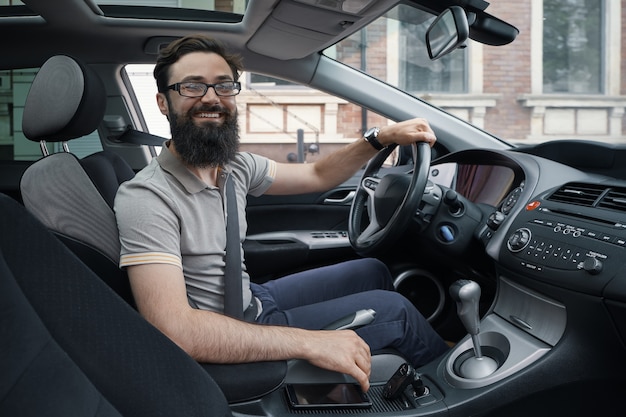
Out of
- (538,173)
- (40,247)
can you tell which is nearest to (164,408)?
(40,247)

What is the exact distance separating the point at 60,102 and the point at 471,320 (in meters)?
1.08

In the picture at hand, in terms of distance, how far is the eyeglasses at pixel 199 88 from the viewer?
5.58 ft

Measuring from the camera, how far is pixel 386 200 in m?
1.98

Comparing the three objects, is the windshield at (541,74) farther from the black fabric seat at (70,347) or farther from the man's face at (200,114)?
the black fabric seat at (70,347)

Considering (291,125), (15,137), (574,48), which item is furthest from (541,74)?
(15,137)

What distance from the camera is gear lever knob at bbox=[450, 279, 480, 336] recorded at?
5.32 ft

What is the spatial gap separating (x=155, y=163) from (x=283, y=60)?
3.55ft

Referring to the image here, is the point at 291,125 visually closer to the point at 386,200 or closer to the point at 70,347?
the point at 386,200

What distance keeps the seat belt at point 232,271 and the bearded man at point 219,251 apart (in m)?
0.02

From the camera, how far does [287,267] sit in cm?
284

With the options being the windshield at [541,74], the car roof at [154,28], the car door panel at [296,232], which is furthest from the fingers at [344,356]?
the windshield at [541,74]

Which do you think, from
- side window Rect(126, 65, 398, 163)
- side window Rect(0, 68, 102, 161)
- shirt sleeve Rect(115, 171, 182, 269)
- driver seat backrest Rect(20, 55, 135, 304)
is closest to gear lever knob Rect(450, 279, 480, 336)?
shirt sleeve Rect(115, 171, 182, 269)

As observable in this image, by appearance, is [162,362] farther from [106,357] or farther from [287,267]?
[287,267]

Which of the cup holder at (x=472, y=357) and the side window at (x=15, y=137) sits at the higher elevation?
the side window at (x=15, y=137)
